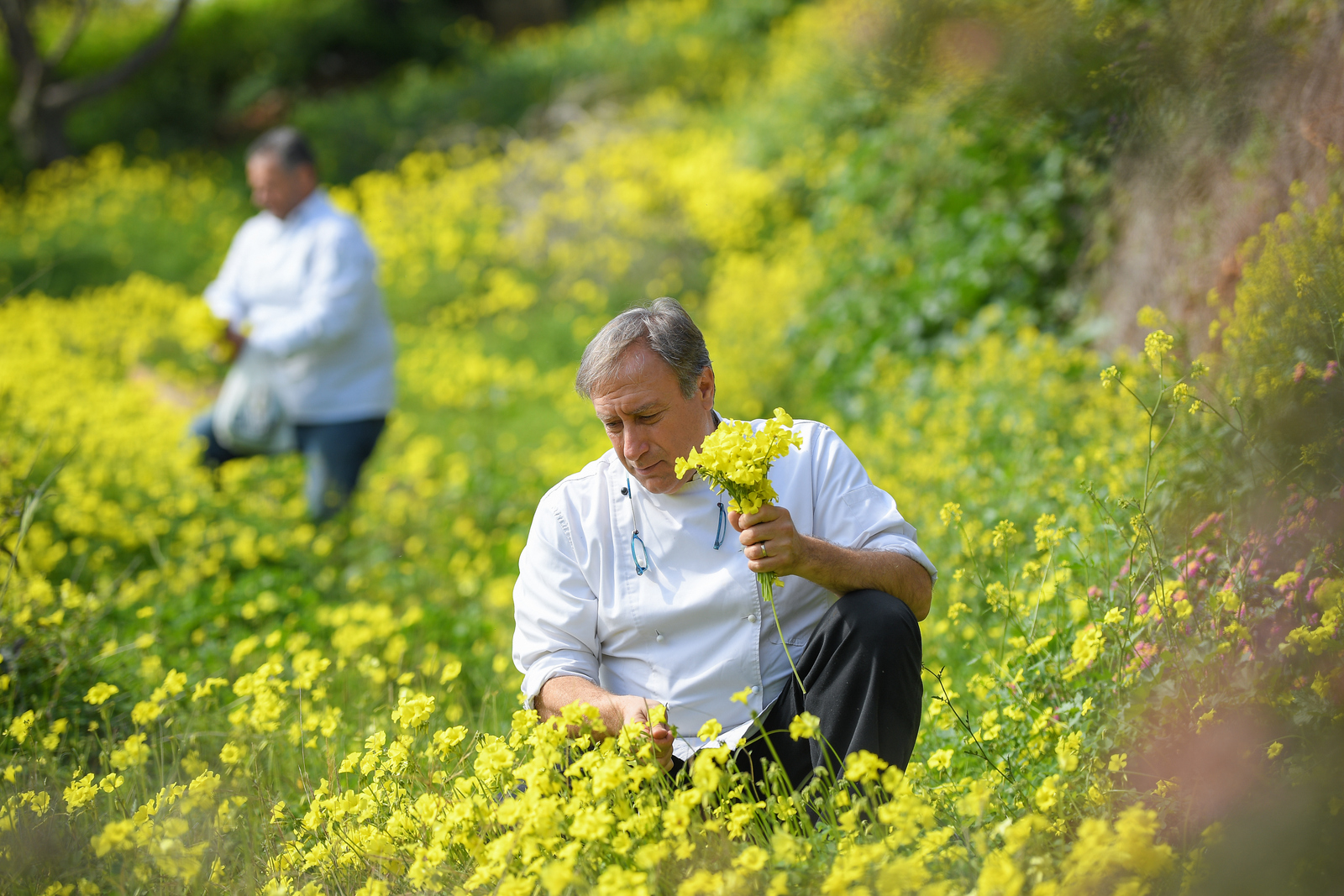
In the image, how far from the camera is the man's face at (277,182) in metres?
4.91

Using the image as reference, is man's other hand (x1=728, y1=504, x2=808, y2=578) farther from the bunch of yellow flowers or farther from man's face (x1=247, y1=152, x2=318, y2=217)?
man's face (x1=247, y1=152, x2=318, y2=217)

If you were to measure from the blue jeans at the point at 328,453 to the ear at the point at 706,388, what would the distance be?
305 cm

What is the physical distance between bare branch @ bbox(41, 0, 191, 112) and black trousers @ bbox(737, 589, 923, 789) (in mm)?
14942

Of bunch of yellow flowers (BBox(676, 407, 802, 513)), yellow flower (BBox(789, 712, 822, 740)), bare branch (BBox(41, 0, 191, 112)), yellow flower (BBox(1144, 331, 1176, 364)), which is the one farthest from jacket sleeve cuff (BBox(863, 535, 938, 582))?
bare branch (BBox(41, 0, 191, 112))

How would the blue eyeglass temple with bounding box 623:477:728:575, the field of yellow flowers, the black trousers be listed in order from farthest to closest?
the blue eyeglass temple with bounding box 623:477:728:575, the black trousers, the field of yellow flowers

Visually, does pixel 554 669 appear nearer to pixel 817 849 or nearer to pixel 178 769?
pixel 817 849

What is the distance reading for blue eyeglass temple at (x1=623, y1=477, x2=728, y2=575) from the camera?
2.45 meters

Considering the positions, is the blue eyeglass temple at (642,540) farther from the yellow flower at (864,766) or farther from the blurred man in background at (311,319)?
the blurred man in background at (311,319)

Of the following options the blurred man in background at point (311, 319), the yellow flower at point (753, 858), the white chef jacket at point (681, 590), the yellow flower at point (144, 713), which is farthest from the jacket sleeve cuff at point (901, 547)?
the blurred man in background at point (311, 319)

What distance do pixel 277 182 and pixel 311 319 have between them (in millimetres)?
669

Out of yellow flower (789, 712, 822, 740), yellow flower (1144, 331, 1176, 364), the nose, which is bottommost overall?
yellow flower (789, 712, 822, 740)

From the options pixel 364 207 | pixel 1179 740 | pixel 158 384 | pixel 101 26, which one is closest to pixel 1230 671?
pixel 1179 740

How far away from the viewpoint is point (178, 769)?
9.76 feet

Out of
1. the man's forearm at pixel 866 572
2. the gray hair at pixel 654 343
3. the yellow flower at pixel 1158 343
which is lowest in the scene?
the man's forearm at pixel 866 572
